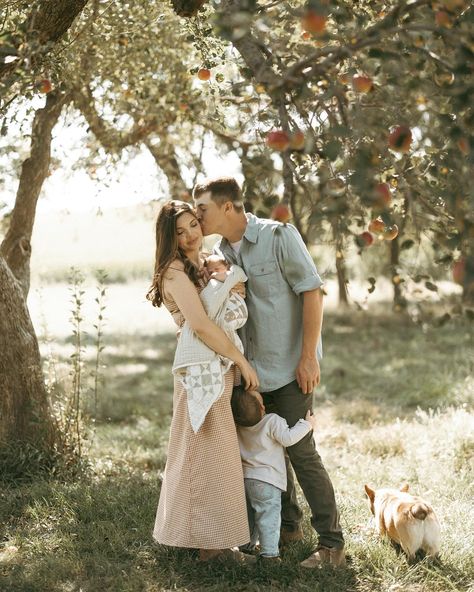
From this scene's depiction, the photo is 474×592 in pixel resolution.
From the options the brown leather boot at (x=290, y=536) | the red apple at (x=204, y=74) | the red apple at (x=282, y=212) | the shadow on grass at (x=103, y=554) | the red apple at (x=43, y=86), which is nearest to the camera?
the red apple at (x=282, y=212)

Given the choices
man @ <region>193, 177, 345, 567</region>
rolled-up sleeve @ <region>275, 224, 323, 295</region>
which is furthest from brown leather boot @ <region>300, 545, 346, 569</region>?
rolled-up sleeve @ <region>275, 224, 323, 295</region>

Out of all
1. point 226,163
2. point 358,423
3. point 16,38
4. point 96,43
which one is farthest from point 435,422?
point 16,38

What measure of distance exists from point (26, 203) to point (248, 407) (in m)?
3.17

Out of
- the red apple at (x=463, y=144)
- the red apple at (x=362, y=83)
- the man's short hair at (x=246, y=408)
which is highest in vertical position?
the red apple at (x=362, y=83)

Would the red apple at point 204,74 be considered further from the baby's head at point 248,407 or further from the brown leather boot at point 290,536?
the brown leather boot at point 290,536

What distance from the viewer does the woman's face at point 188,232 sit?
12.8ft

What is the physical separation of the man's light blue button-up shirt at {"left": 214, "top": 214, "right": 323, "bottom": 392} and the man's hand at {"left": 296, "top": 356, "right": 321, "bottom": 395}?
0.24 ft

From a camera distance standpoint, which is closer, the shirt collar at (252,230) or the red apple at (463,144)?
the red apple at (463,144)

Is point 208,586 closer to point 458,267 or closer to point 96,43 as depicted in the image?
point 458,267

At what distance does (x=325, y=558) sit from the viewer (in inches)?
155

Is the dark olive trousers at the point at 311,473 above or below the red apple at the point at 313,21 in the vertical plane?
below

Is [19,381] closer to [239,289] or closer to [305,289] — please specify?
[239,289]

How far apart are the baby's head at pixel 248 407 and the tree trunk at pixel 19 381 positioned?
77.5 inches

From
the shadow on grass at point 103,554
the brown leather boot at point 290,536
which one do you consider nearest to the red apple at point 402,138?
the shadow on grass at point 103,554
